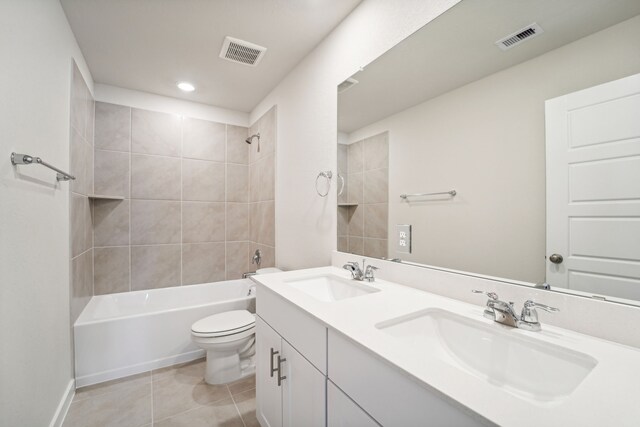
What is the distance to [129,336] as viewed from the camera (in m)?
2.03

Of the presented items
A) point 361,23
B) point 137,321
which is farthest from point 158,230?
point 361,23

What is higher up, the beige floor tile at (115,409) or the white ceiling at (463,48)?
the white ceiling at (463,48)

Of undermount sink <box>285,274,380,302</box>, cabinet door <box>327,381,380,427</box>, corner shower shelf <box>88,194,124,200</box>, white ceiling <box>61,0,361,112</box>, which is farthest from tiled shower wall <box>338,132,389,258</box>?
corner shower shelf <box>88,194,124,200</box>

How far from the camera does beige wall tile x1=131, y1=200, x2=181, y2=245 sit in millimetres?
2713

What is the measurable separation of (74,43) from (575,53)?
2.84m

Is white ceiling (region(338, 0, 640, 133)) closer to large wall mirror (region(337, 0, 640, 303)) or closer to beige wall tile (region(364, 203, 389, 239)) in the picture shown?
large wall mirror (region(337, 0, 640, 303))

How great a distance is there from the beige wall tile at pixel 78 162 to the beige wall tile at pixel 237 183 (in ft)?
4.27

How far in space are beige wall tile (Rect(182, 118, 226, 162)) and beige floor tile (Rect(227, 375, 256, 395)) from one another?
2.29m

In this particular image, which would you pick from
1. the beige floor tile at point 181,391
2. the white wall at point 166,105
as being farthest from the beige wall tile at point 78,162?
the beige floor tile at point 181,391

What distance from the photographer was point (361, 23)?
1.55 m

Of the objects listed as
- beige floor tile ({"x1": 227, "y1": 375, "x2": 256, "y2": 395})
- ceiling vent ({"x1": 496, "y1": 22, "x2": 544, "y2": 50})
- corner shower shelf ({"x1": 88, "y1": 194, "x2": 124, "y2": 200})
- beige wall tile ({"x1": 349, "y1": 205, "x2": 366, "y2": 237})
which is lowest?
beige floor tile ({"x1": 227, "y1": 375, "x2": 256, "y2": 395})

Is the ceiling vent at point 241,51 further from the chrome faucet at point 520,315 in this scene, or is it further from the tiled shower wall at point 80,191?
the chrome faucet at point 520,315

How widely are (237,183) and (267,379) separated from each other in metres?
2.41

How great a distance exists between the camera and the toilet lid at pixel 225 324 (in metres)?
1.89
